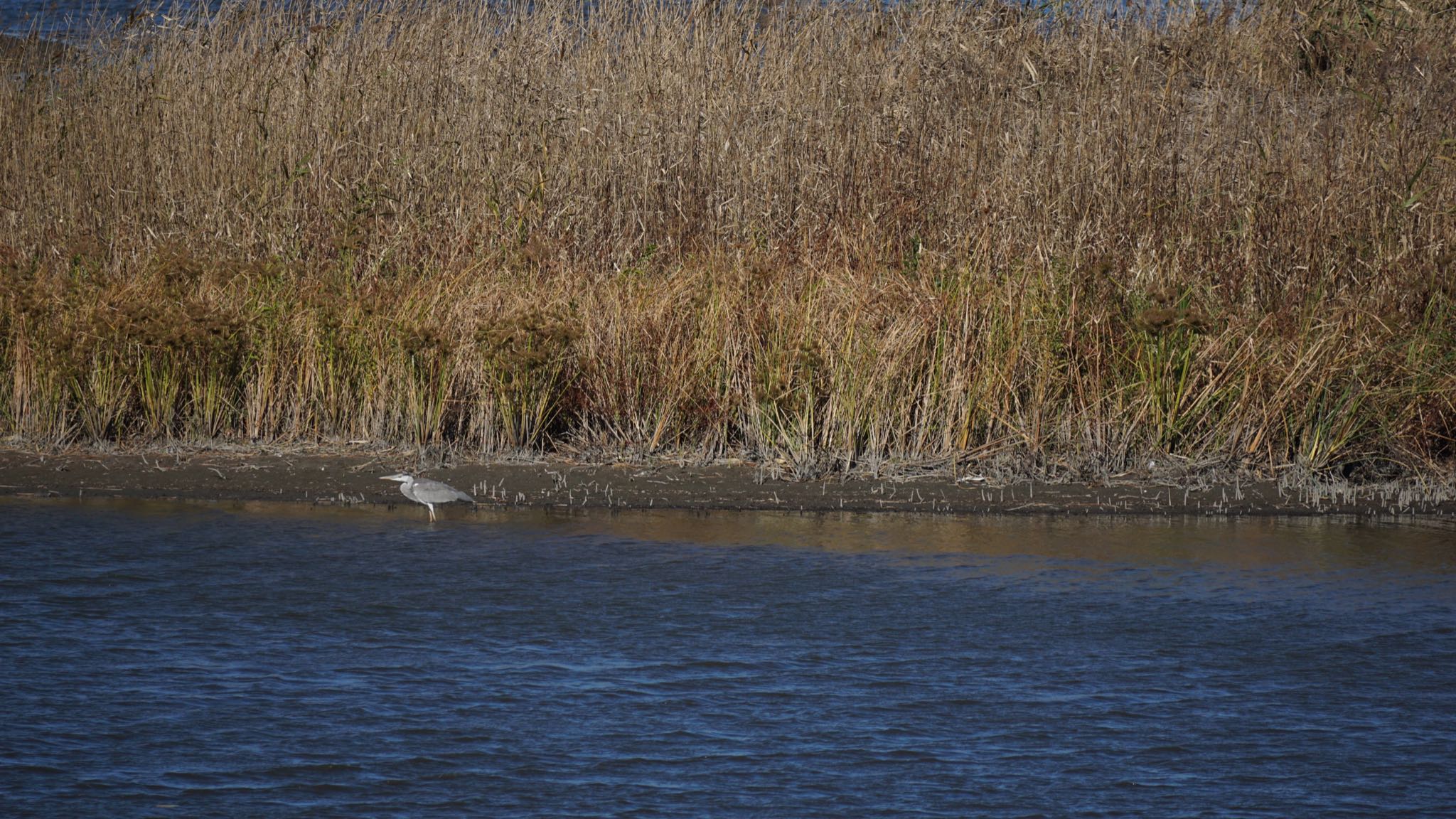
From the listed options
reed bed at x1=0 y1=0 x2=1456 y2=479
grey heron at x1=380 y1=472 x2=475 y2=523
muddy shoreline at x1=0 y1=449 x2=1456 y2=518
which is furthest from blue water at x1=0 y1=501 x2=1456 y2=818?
reed bed at x1=0 y1=0 x2=1456 y2=479

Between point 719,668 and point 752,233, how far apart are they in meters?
5.73

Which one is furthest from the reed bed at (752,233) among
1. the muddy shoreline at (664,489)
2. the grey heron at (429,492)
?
the grey heron at (429,492)

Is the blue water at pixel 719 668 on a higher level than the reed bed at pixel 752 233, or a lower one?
lower

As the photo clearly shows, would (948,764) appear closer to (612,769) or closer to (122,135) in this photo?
(612,769)

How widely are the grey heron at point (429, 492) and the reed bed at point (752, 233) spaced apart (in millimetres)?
1226

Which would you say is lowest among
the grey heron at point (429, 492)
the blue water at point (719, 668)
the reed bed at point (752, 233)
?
the blue water at point (719, 668)

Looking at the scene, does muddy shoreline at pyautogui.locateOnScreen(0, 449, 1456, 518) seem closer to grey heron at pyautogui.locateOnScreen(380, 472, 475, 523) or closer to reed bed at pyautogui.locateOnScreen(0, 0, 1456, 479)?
reed bed at pyautogui.locateOnScreen(0, 0, 1456, 479)

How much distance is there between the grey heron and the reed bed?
123 centimetres

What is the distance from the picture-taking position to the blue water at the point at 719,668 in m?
3.86

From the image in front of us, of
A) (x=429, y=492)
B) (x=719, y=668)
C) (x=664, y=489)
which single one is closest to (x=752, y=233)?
(x=664, y=489)

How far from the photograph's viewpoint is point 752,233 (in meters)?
10.2

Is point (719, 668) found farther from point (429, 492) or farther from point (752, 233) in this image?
point (752, 233)

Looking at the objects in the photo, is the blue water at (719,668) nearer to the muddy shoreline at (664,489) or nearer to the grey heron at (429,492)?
the grey heron at (429,492)

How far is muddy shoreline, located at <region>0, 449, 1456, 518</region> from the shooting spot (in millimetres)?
7270
